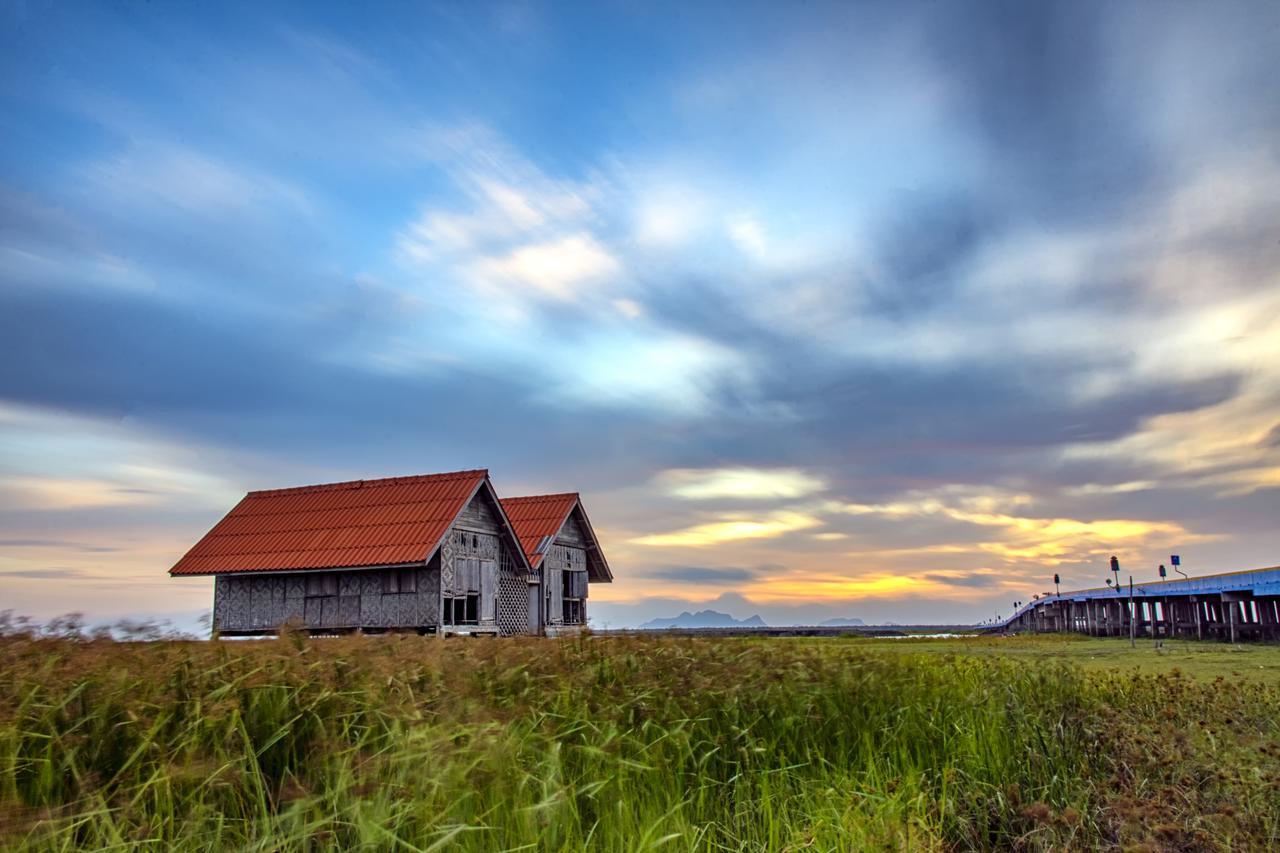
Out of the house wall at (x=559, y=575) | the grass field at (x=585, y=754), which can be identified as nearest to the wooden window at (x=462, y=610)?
the house wall at (x=559, y=575)

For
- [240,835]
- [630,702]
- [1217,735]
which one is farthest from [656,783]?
[1217,735]

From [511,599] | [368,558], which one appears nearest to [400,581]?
[368,558]

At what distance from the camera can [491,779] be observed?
5.44 m

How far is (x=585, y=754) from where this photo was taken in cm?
636

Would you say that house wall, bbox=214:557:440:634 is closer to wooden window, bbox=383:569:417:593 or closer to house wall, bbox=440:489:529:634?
wooden window, bbox=383:569:417:593

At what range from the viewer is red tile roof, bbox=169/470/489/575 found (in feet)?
87.2

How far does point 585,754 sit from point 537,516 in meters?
29.1

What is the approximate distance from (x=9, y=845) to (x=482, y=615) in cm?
2519

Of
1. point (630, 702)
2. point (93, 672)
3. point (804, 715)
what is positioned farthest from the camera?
point (804, 715)

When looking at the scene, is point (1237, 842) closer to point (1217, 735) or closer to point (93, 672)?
point (1217, 735)

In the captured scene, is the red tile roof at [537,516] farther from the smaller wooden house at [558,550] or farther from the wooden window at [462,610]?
the wooden window at [462,610]

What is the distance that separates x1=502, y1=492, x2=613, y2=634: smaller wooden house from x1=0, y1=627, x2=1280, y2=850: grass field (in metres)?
24.7

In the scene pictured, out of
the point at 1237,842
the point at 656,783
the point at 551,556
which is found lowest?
the point at 1237,842

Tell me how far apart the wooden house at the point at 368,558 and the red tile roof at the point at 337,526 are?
43 millimetres
